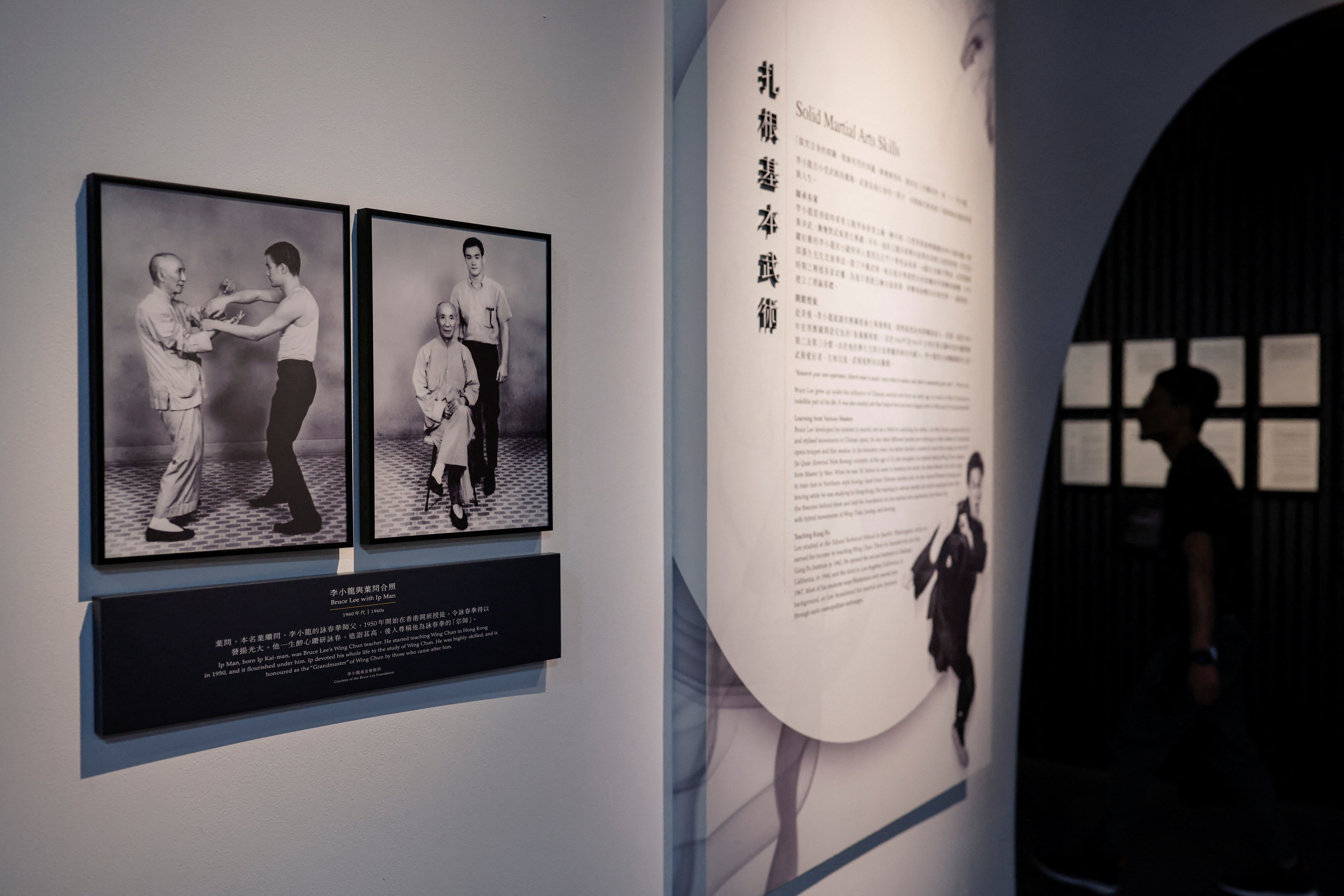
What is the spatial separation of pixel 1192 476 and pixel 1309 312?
1.48 m

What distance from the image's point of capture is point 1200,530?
295 cm

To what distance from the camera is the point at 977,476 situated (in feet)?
8.07

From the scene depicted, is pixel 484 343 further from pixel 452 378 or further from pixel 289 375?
pixel 289 375

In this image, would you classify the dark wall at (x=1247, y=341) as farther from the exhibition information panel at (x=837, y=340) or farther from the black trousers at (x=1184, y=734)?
the exhibition information panel at (x=837, y=340)

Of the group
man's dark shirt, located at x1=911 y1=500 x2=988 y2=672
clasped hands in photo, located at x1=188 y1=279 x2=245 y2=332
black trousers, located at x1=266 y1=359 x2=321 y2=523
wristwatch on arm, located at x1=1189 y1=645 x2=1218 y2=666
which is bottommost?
wristwatch on arm, located at x1=1189 y1=645 x2=1218 y2=666

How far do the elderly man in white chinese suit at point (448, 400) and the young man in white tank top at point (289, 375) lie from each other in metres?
0.16

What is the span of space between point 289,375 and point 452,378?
23 centimetres

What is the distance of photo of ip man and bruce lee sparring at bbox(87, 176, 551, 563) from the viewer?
1.02 metres

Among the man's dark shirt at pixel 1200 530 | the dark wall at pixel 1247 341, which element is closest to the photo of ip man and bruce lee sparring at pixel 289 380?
the man's dark shirt at pixel 1200 530

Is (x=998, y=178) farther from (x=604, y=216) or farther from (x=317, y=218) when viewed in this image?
(x=317, y=218)

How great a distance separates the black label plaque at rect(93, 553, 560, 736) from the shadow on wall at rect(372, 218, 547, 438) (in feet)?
0.75

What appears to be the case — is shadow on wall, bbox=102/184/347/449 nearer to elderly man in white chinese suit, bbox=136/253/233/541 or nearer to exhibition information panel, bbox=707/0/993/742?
elderly man in white chinese suit, bbox=136/253/233/541

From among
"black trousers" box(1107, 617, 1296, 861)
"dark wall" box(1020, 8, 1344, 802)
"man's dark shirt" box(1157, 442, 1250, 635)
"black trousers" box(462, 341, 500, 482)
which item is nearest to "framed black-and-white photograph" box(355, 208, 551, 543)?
"black trousers" box(462, 341, 500, 482)

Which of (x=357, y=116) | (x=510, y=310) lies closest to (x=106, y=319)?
(x=357, y=116)
